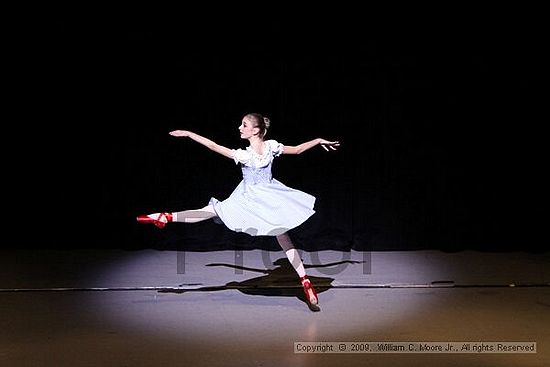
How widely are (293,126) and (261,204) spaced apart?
5.54 ft

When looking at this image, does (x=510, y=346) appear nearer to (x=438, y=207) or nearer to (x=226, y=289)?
(x=226, y=289)

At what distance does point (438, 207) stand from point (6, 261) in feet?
10.3

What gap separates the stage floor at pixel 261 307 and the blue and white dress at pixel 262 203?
1.50 feet

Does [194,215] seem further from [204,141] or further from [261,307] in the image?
[261,307]

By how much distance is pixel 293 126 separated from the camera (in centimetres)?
663

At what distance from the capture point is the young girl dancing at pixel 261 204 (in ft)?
16.4

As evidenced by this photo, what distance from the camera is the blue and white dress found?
4992 millimetres

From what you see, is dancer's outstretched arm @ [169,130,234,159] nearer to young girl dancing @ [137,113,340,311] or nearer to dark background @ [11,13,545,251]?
young girl dancing @ [137,113,340,311]

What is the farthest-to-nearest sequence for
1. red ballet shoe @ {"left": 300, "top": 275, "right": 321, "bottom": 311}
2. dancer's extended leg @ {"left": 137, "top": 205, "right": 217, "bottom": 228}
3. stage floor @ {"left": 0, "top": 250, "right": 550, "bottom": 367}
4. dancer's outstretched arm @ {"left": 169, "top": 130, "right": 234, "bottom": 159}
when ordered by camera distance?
1. dancer's extended leg @ {"left": 137, "top": 205, "right": 217, "bottom": 228}
2. red ballet shoe @ {"left": 300, "top": 275, "right": 321, "bottom": 311}
3. dancer's outstretched arm @ {"left": 169, "top": 130, "right": 234, "bottom": 159}
4. stage floor @ {"left": 0, "top": 250, "right": 550, "bottom": 367}

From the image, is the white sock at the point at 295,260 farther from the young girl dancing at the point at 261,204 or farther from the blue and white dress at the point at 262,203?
the blue and white dress at the point at 262,203

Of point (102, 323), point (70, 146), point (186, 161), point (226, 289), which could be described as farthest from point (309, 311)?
point (70, 146)

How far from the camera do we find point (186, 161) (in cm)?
673

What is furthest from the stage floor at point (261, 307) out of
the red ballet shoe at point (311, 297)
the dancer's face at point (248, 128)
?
the dancer's face at point (248, 128)

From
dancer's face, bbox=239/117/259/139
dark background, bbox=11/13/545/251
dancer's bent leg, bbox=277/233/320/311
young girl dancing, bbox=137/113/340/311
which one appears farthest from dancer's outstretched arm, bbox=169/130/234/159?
dark background, bbox=11/13/545/251
